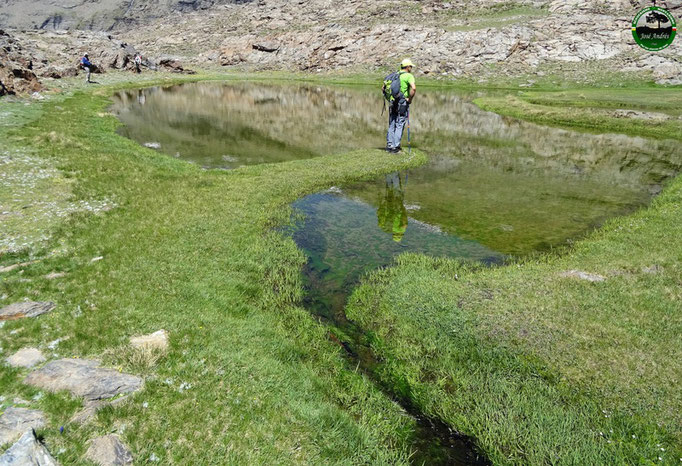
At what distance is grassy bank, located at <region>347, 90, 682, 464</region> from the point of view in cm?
695

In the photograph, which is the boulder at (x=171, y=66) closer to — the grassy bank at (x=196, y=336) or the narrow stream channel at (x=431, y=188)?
the narrow stream channel at (x=431, y=188)

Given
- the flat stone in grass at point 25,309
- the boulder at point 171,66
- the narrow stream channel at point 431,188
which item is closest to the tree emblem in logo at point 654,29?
the narrow stream channel at point 431,188

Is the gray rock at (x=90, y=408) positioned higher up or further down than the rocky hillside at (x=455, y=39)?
further down

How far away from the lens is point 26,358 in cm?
748

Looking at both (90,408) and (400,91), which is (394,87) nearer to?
(400,91)

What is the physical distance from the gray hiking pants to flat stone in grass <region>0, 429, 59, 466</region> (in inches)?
1038

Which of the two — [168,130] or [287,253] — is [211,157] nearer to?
[168,130]

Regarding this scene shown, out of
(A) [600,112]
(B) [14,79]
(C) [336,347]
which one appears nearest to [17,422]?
(C) [336,347]

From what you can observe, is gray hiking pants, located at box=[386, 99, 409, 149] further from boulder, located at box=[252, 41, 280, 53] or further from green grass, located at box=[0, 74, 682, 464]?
boulder, located at box=[252, 41, 280, 53]

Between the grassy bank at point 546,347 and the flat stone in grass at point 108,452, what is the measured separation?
18.1 feet

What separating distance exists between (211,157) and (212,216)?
13.5m

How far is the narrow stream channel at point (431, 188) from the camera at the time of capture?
12.9m

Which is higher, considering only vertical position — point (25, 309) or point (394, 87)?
point (394, 87)

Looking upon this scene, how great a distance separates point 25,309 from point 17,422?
409 centimetres
